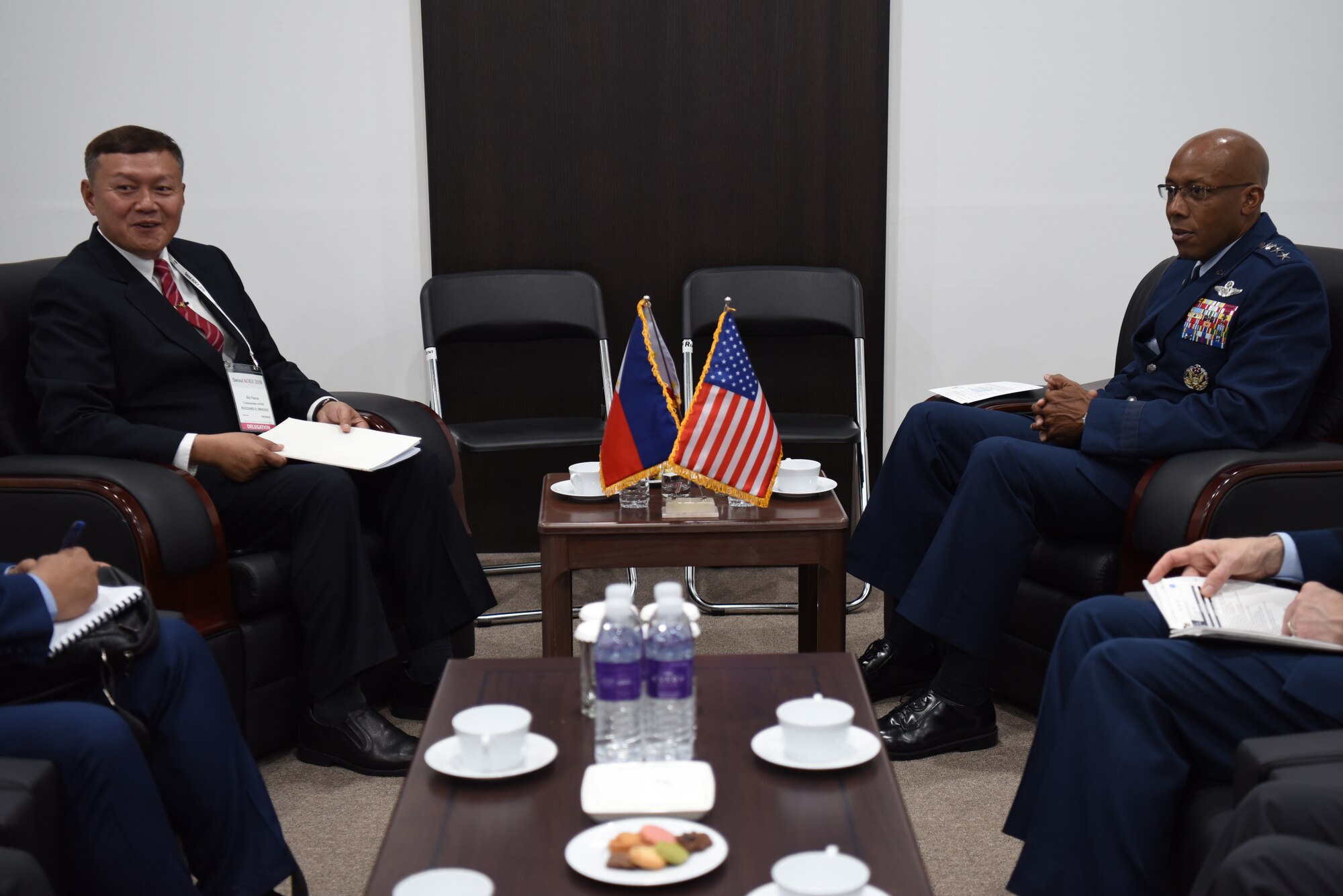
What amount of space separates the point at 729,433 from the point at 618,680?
1255 mm

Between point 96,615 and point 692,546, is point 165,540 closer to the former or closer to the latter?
point 96,615

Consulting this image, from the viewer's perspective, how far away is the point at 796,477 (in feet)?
10.2

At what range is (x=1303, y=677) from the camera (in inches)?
78.4

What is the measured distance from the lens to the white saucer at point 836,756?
5.87ft

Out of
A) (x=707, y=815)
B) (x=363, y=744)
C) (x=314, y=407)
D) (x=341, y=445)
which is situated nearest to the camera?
(x=707, y=815)

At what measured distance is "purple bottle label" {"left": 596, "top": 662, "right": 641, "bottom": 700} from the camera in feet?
5.86

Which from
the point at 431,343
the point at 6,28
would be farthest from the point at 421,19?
the point at 6,28

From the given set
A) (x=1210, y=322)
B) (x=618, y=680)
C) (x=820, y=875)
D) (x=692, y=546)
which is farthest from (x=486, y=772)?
(x=1210, y=322)

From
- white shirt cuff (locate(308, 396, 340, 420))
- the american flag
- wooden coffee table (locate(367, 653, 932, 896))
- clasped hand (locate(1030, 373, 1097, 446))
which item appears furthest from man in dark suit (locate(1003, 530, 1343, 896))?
white shirt cuff (locate(308, 396, 340, 420))

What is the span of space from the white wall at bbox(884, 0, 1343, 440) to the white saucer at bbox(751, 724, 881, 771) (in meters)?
3.06

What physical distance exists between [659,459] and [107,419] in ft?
4.22

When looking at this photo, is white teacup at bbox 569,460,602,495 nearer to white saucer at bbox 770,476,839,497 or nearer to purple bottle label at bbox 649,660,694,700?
white saucer at bbox 770,476,839,497

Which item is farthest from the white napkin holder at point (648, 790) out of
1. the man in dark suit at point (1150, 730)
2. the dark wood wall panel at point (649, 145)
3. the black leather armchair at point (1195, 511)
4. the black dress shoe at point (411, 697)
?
the dark wood wall panel at point (649, 145)

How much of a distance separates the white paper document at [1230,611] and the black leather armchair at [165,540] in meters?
1.90
